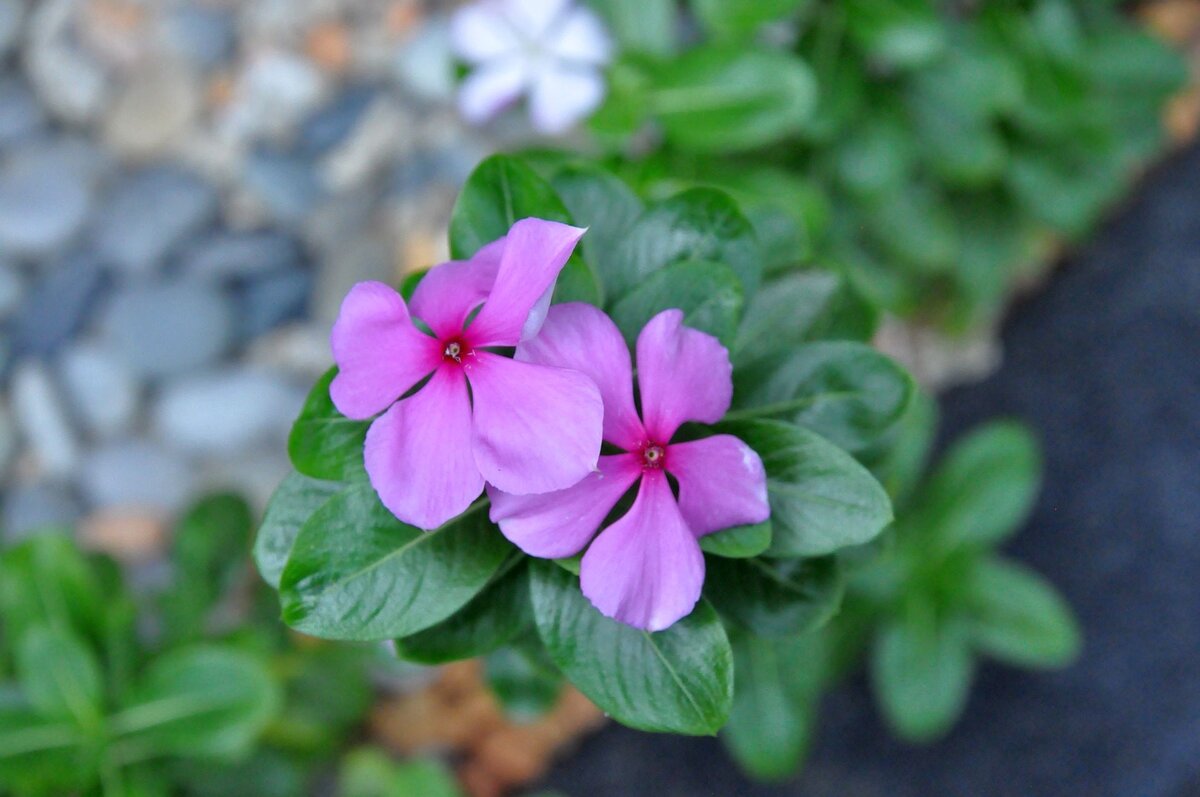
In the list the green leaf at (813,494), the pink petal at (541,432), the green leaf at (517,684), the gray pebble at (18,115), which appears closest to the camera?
the pink petal at (541,432)

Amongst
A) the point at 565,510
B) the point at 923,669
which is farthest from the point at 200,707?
the point at 923,669

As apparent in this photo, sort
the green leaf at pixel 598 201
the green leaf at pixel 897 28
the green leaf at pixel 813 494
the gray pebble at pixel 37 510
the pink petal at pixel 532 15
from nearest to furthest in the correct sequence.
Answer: the green leaf at pixel 813 494, the green leaf at pixel 598 201, the green leaf at pixel 897 28, the pink petal at pixel 532 15, the gray pebble at pixel 37 510

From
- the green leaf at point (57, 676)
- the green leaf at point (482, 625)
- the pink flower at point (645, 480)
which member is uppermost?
the pink flower at point (645, 480)

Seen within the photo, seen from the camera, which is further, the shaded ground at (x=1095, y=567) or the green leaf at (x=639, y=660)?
the shaded ground at (x=1095, y=567)

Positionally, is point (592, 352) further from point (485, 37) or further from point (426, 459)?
point (485, 37)

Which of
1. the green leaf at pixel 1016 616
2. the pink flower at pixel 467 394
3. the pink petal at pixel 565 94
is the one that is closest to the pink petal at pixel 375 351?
the pink flower at pixel 467 394

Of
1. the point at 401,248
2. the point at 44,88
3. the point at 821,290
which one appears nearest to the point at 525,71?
the point at 401,248

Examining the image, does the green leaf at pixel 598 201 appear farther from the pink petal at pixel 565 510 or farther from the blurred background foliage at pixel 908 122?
the blurred background foliage at pixel 908 122

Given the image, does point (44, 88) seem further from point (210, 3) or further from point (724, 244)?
point (724, 244)
